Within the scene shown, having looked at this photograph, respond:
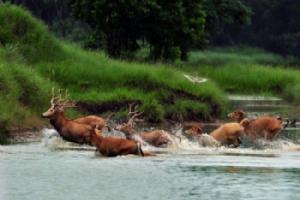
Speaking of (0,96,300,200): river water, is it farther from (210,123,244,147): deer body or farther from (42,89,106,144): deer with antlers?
(210,123,244,147): deer body

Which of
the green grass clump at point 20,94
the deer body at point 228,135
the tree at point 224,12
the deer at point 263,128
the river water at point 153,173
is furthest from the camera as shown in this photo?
the tree at point 224,12

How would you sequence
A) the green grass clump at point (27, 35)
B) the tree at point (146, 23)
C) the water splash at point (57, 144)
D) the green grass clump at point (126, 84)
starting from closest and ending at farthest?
the water splash at point (57, 144)
the green grass clump at point (126, 84)
the green grass clump at point (27, 35)
the tree at point (146, 23)

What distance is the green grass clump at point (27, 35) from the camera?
35.7m

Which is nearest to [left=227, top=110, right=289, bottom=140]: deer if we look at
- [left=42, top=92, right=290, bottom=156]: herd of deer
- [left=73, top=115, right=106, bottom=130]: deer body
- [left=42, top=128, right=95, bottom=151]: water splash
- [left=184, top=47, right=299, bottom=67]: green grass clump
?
[left=42, top=92, right=290, bottom=156]: herd of deer

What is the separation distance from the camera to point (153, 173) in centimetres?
2130

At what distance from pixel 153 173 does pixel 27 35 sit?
50.5 ft

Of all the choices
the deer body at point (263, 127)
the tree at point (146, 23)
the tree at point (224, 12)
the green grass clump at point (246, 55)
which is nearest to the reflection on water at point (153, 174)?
the deer body at point (263, 127)

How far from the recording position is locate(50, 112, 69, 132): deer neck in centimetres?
2600

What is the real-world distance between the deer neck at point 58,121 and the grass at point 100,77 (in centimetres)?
586

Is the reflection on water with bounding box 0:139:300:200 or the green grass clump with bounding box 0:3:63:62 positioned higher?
the green grass clump with bounding box 0:3:63:62

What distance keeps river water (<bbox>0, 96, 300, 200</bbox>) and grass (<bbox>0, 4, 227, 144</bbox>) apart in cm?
767

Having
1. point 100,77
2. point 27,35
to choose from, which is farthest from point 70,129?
point 27,35

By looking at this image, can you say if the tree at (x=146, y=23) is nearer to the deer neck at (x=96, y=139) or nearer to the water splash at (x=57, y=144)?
the water splash at (x=57, y=144)

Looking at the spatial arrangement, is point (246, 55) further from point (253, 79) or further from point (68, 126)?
point (68, 126)
